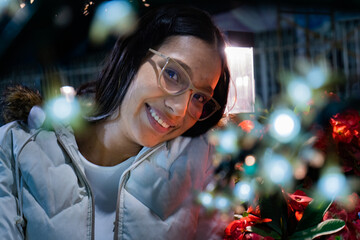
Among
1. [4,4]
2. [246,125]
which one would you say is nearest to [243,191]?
[246,125]

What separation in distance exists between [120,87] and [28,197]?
0.34m

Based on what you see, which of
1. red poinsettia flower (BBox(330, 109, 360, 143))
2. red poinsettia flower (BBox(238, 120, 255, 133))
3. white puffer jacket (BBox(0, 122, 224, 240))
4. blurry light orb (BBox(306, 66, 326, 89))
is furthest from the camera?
blurry light orb (BBox(306, 66, 326, 89))

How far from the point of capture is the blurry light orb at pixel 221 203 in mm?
965

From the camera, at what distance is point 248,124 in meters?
1.01

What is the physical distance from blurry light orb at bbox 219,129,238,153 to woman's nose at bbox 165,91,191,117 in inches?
8.7

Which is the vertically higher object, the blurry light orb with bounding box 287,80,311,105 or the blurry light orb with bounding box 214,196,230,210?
the blurry light orb with bounding box 287,80,311,105

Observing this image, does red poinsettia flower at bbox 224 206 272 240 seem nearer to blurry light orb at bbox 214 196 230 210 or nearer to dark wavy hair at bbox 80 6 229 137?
blurry light orb at bbox 214 196 230 210

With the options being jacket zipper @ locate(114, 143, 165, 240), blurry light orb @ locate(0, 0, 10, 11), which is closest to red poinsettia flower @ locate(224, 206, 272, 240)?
jacket zipper @ locate(114, 143, 165, 240)

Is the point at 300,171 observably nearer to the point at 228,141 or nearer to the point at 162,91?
the point at 228,141

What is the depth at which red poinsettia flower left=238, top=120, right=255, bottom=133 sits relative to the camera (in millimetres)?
1005

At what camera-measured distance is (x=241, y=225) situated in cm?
86

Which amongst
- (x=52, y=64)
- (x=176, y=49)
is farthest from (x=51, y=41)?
(x=176, y=49)

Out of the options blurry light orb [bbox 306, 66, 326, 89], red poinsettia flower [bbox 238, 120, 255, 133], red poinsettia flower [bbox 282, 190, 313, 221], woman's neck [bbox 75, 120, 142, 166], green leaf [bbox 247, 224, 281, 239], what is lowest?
green leaf [bbox 247, 224, 281, 239]

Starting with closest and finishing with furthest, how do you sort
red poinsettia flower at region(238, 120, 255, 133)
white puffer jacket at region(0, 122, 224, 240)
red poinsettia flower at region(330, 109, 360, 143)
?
1. white puffer jacket at region(0, 122, 224, 240)
2. red poinsettia flower at region(330, 109, 360, 143)
3. red poinsettia flower at region(238, 120, 255, 133)
